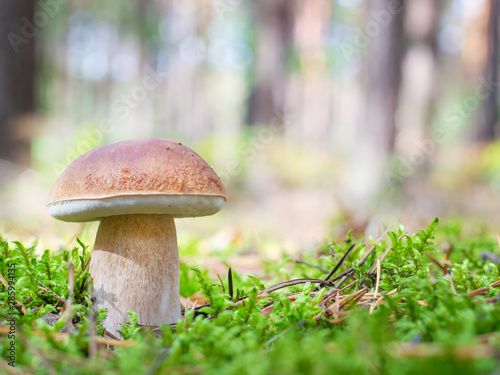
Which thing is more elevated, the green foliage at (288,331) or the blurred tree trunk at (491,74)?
the blurred tree trunk at (491,74)

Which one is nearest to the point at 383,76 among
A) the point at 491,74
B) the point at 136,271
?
the point at 136,271

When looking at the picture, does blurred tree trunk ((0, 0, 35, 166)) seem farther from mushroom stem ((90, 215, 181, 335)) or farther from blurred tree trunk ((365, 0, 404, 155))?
blurred tree trunk ((365, 0, 404, 155))

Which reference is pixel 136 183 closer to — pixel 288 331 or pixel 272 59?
pixel 288 331

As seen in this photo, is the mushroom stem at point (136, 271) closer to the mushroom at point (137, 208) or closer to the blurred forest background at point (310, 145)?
the mushroom at point (137, 208)

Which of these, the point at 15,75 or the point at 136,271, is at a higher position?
the point at 15,75

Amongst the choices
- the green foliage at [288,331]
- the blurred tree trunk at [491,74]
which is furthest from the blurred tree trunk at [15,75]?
the blurred tree trunk at [491,74]

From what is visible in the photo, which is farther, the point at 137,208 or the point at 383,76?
the point at 383,76

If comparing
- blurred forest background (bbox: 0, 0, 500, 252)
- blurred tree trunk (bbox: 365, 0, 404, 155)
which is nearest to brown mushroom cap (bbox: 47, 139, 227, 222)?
blurred forest background (bbox: 0, 0, 500, 252)
